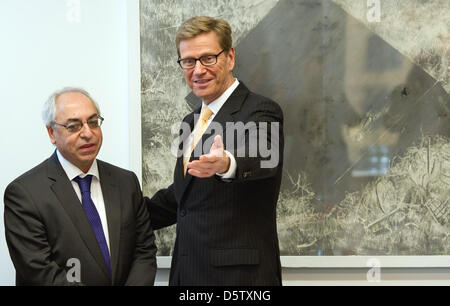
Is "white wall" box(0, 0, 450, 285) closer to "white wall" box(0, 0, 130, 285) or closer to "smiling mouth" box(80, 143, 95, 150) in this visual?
"white wall" box(0, 0, 130, 285)

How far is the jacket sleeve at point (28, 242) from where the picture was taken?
1.70 meters

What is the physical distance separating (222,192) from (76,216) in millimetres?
542

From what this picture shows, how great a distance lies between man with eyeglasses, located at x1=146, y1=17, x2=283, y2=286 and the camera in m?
1.79

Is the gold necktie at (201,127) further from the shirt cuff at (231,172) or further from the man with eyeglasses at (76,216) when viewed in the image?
the shirt cuff at (231,172)

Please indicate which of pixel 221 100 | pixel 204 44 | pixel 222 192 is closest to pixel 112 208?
pixel 222 192

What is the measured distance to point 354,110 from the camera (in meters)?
2.56

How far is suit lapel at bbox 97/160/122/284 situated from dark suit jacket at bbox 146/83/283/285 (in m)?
0.24

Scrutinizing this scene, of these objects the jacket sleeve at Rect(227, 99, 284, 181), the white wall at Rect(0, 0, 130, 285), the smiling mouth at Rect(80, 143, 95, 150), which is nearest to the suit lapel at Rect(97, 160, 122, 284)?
the smiling mouth at Rect(80, 143, 95, 150)

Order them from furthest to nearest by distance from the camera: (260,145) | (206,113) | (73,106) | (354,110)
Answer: (354,110) → (206,113) → (73,106) → (260,145)

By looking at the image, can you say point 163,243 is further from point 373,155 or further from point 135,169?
point 373,155

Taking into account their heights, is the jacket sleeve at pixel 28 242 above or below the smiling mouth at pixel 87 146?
below

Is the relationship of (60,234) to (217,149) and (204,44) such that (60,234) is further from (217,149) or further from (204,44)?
(204,44)

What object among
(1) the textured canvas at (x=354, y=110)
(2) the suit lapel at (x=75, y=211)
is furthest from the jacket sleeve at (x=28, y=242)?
(1) the textured canvas at (x=354, y=110)

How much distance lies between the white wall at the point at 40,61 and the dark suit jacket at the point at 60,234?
0.82 meters
